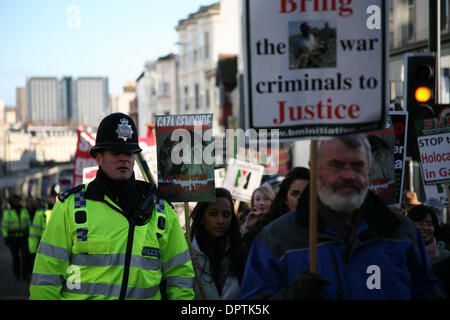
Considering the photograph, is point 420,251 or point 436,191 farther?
point 436,191

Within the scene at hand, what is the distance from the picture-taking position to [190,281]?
451cm

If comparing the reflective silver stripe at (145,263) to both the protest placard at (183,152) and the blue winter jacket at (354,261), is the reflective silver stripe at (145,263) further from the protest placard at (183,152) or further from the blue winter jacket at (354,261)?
the protest placard at (183,152)

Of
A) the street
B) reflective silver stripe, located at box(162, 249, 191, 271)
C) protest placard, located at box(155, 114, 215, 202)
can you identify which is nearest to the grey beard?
reflective silver stripe, located at box(162, 249, 191, 271)

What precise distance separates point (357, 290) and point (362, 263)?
0.12 m

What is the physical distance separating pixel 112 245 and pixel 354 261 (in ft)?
4.82

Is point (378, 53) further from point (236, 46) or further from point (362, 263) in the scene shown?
point (236, 46)

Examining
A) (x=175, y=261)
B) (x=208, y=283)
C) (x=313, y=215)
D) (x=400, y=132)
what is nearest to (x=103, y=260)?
(x=175, y=261)

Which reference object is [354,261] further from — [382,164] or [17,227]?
[17,227]

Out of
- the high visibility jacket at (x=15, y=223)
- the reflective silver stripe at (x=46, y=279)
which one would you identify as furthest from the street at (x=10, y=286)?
the reflective silver stripe at (x=46, y=279)

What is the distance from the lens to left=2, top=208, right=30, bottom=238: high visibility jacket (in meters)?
19.9

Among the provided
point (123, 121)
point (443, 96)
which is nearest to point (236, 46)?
point (443, 96)

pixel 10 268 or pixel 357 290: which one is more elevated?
pixel 357 290

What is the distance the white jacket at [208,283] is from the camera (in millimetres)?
5271

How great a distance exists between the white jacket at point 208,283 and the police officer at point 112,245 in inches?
31.7
